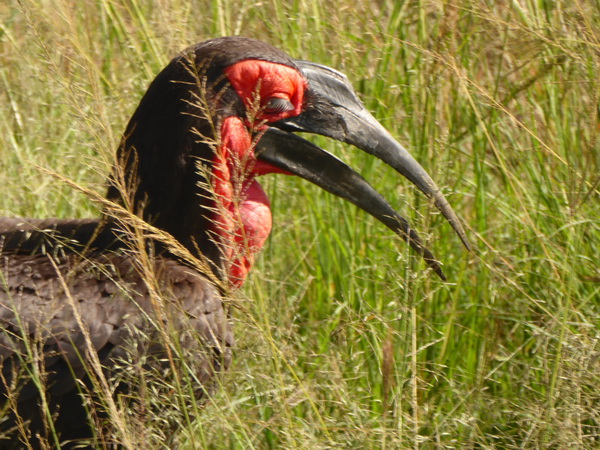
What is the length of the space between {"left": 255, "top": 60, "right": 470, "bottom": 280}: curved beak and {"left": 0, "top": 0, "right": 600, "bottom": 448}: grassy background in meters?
0.12

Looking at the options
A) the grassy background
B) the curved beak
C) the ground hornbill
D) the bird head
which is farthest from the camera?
the curved beak

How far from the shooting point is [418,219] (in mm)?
2709

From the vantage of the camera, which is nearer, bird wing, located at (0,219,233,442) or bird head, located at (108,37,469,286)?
bird wing, located at (0,219,233,442)

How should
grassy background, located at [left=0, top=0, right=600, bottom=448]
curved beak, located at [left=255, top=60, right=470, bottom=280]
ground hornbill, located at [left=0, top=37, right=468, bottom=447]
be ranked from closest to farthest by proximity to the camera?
ground hornbill, located at [left=0, top=37, right=468, bottom=447]
grassy background, located at [left=0, top=0, right=600, bottom=448]
curved beak, located at [left=255, top=60, right=470, bottom=280]

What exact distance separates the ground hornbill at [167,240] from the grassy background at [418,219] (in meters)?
0.17

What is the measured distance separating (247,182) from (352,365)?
0.61 meters

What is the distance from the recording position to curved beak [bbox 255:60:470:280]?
2.88 m

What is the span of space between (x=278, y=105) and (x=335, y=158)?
0.22m

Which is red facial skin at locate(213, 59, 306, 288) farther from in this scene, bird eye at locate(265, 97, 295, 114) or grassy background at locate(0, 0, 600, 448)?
grassy background at locate(0, 0, 600, 448)

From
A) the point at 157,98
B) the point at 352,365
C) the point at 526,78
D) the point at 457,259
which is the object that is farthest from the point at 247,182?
the point at 526,78

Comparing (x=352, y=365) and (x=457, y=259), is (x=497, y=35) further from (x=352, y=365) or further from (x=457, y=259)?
(x=352, y=365)

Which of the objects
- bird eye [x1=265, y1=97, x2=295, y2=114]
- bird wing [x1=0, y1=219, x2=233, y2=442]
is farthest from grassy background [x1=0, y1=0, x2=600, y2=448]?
bird eye [x1=265, y1=97, x2=295, y2=114]

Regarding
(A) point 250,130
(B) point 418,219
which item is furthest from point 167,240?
(B) point 418,219

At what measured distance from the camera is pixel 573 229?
3115 mm
